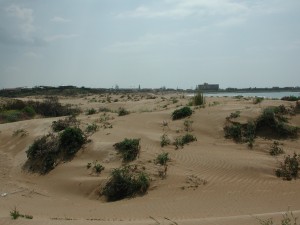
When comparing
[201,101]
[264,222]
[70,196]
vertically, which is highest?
[201,101]

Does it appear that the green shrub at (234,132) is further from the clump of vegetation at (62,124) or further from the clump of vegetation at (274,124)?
the clump of vegetation at (62,124)

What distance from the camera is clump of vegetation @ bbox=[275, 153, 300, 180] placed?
1201cm

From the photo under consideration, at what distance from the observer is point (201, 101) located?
22.6 m

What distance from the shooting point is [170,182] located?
11.7 metres

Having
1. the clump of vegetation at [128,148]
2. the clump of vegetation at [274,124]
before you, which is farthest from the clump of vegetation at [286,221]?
the clump of vegetation at [274,124]

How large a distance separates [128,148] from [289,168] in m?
5.05

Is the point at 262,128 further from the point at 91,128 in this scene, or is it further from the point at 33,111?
the point at 33,111

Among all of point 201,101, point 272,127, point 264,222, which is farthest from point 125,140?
point 201,101

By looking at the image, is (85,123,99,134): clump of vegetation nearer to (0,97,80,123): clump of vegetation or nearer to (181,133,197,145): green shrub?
(181,133,197,145): green shrub

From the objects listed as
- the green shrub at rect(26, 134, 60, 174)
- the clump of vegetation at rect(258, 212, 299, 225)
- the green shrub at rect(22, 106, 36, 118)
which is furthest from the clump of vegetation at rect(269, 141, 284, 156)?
the green shrub at rect(22, 106, 36, 118)

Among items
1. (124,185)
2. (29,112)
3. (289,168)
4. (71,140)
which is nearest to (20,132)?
(71,140)

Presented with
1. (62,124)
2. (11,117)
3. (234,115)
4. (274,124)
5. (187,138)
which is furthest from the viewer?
(11,117)

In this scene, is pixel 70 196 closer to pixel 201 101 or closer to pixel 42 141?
pixel 42 141

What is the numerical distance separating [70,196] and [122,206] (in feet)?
8.29
